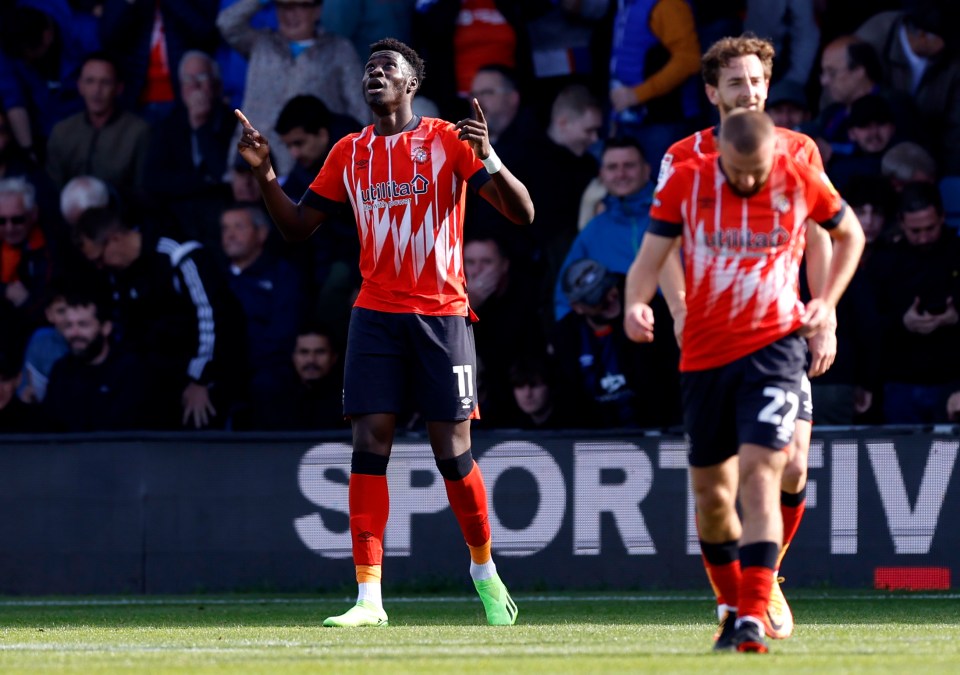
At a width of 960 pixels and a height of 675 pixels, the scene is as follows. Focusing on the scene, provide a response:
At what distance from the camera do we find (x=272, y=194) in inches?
300

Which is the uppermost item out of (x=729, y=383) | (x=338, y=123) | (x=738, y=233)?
(x=338, y=123)

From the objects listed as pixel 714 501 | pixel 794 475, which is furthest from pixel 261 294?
pixel 714 501

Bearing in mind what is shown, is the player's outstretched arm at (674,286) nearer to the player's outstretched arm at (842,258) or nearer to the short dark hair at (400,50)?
the player's outstretched arm at (842,258)

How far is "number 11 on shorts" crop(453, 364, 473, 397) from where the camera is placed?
7.50 m

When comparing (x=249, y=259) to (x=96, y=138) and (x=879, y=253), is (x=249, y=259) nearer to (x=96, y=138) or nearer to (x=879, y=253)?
(x=96, y=138)

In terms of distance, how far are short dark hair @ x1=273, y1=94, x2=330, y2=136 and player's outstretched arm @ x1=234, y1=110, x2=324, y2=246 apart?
4273mm

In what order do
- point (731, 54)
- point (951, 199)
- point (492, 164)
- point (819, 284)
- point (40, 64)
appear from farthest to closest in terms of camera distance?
point (40, 64), point (951, 199), point (492, 164), point (731, 54), point (819, 284)

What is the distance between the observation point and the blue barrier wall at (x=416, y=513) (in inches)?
402

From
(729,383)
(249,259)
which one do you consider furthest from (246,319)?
(729,383)

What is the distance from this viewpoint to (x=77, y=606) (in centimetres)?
959

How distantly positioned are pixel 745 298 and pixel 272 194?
8.65ft

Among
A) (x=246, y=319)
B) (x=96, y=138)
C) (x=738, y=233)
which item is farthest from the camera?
(x=96, y=138)

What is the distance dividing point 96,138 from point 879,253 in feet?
19.9

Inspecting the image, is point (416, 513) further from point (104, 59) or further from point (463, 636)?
point (104, 59)
